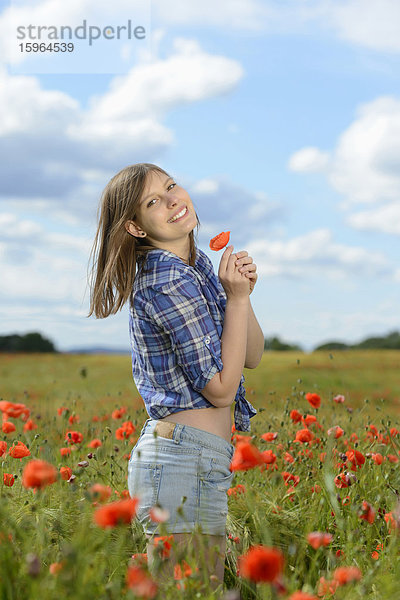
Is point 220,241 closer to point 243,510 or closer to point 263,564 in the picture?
point 243,510

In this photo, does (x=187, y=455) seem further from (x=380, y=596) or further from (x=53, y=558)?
(x=380, y=596)

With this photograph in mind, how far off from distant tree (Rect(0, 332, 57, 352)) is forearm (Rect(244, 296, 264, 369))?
12158 millimetres

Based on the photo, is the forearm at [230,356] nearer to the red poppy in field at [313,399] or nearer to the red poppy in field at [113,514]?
the red poppy in field at [113,514]

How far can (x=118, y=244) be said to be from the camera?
9.68 feet

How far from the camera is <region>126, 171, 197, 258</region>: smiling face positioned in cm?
291

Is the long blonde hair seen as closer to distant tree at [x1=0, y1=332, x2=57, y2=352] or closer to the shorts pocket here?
the shorts pocket

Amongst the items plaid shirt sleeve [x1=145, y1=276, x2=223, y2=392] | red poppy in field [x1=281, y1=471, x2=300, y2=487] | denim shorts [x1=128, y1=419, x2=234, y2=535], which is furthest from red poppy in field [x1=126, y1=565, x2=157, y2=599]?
red poppy in field [x1=281, y1=471, x2=300, y2=487]

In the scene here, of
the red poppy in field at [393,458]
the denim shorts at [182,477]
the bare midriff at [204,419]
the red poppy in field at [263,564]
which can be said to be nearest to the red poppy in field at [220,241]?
the bare midriff at [204,419]

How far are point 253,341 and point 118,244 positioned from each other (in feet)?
2.75

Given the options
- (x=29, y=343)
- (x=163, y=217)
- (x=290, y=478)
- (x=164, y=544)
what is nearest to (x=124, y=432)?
(x=290, y=478)

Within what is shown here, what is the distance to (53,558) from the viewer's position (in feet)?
7.70

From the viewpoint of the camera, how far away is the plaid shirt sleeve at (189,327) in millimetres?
2611

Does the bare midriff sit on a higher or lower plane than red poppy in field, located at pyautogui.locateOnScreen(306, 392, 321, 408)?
higher

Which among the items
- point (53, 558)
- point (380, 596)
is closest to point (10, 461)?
point (53, 558)
